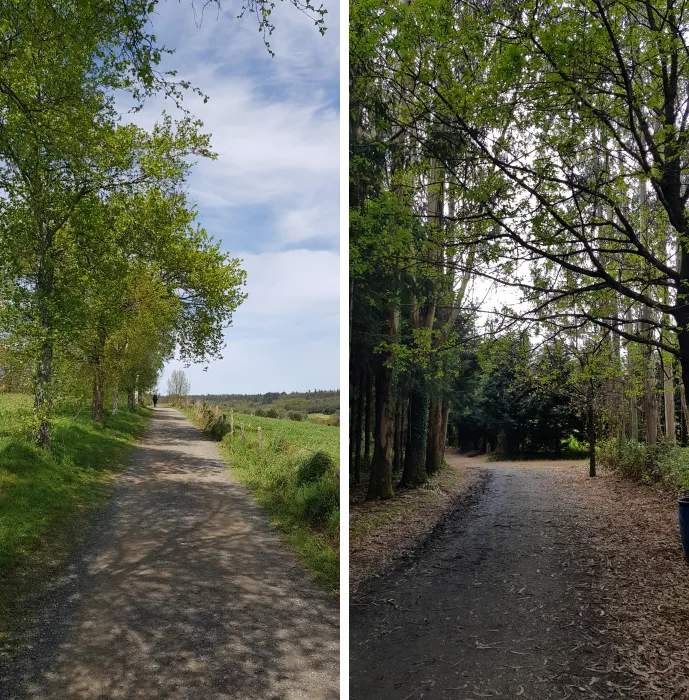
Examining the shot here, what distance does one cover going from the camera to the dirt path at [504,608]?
5.00ft

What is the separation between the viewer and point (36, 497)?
12.4 feet

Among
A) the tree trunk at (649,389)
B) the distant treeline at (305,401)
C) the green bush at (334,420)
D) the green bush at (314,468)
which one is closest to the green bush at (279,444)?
the distant treeline at (305,401)

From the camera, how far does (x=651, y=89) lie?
1.86 m

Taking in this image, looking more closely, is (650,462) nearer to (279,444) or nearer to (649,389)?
(649,389)

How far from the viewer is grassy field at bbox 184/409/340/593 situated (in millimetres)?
3914

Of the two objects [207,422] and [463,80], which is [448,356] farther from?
[207,422]

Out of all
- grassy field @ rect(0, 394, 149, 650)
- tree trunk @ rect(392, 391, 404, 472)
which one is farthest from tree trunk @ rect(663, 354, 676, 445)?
grassy field @ rect(0, 394, 149, 650)

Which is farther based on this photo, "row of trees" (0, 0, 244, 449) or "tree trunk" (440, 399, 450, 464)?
"row of trees" (0, 0, 244, 449)

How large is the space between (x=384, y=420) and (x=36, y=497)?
282cm

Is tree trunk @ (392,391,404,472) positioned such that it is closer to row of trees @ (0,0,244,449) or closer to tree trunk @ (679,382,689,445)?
tree trunk @ (679,382,689,445)

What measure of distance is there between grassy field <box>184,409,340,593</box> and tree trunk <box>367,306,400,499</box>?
155 cm

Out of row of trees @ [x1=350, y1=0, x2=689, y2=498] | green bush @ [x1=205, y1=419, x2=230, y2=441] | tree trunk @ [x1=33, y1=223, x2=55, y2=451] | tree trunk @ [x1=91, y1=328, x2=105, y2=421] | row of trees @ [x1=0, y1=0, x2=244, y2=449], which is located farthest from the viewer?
green bush @ [x1=205, y1=419, x2=230, y2=441]

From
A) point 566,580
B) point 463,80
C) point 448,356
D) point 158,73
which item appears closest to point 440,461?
point 448,356

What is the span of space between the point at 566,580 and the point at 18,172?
3.81 m
